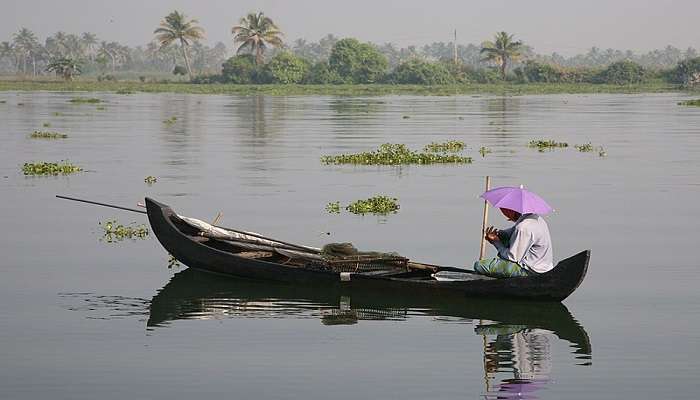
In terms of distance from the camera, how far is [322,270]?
47.4ft

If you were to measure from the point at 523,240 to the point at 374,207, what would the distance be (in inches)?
339

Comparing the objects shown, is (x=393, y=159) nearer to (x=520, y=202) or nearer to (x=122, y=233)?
(x=122, y=233)

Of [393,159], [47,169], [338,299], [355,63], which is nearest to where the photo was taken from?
[338,299]

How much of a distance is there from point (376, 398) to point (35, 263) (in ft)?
26.5

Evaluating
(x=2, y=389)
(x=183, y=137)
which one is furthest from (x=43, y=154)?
(x=2, y=389)

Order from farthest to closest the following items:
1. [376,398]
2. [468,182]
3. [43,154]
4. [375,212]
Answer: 1. [43,154]
2. [468,182]
3. [375,212]
4. [376,398]

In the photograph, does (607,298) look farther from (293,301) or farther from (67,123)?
(67,123)

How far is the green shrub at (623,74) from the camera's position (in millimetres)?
127875

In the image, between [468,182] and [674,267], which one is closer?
[674,267]

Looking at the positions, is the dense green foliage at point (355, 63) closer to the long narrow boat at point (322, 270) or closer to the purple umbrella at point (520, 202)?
the long narrow boat at point (322, 270)

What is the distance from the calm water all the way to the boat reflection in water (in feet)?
0.13

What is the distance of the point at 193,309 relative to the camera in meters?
14.0

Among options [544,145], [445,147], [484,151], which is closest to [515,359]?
[484,151]

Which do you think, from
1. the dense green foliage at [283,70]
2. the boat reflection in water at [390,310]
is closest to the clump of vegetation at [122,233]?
the boat reflection in water at [390,310]
